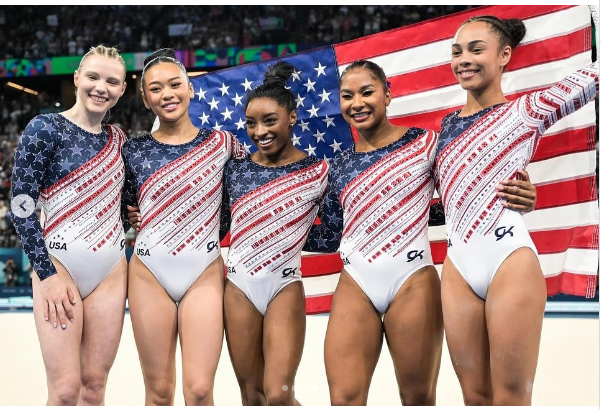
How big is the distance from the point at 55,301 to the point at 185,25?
9.71 meters

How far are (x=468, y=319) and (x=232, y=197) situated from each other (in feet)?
4.14

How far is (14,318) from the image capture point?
28.6 ft

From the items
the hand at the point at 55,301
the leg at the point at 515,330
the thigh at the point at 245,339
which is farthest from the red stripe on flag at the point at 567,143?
the hand at the point at 55,301

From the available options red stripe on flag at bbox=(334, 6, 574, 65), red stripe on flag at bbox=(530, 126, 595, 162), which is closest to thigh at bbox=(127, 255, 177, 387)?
red stripe on flag at bbox=(334, 6, 574, 65)

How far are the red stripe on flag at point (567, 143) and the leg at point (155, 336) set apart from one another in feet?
8.02

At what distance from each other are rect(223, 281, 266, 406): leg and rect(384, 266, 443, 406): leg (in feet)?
2.08

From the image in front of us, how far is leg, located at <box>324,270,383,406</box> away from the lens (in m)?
2.71

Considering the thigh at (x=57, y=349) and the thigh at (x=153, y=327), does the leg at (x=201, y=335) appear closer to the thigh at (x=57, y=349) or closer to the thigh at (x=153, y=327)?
the thigh at (x=153, y=327)

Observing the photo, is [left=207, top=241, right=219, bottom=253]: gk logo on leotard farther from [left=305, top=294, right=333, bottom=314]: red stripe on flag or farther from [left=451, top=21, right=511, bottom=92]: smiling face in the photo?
[left=305, top=294, right=333, bottom=314]: red stripe on flag

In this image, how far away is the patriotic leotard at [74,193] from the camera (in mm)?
2891

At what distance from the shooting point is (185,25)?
1172 centimetres

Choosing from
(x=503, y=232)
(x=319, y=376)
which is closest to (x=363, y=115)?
(x=503, y=232)
